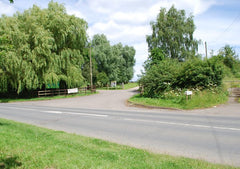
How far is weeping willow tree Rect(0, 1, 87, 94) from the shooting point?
26.2m

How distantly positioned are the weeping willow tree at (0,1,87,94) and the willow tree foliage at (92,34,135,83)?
22.8m

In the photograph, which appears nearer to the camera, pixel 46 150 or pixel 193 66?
pixel 46 150

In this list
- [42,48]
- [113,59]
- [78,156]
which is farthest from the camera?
[113,59]

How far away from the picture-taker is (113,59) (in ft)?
181

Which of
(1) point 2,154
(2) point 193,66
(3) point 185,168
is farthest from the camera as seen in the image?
(2) point 193,66

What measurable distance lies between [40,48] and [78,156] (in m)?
25.0

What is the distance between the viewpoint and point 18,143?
5582 mm

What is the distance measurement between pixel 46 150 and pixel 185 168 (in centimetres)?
341

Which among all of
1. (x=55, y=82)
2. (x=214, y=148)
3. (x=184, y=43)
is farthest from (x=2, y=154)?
(x=184, y=43)

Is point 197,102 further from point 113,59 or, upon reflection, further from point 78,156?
point 113,59

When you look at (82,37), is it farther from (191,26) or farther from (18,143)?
(18,143)

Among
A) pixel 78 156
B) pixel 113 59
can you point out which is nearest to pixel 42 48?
pixel 78 156

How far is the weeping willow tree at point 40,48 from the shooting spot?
2619 centimetres

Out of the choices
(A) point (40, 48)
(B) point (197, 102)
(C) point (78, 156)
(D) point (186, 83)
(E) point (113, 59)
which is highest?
(E) point (113, 59)
